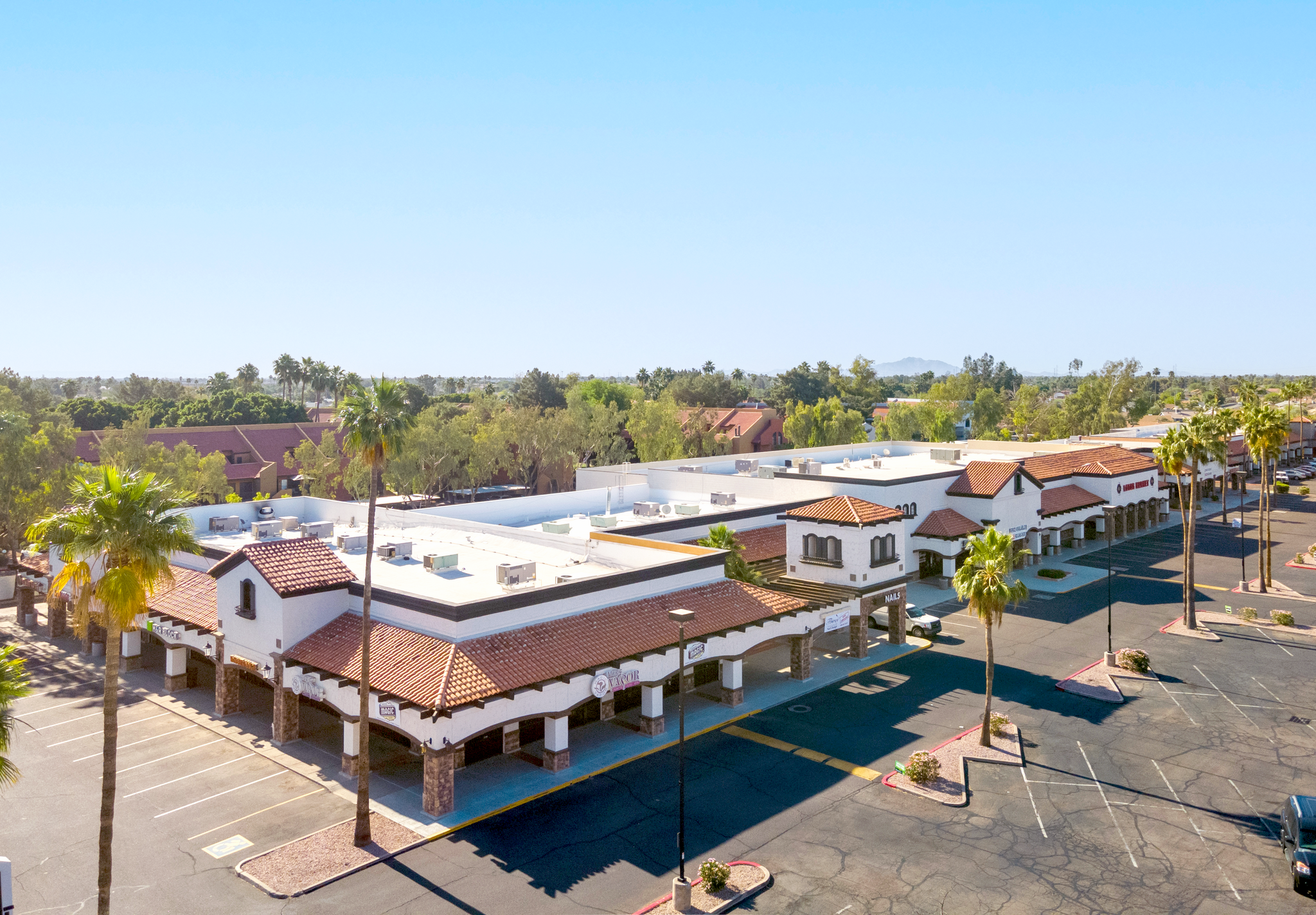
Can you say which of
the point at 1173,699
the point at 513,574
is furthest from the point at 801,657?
the point at 1173,699

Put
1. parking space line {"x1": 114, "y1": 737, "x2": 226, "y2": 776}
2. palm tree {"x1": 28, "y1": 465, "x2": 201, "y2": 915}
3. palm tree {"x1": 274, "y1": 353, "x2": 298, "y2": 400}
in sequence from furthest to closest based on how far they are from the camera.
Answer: palm tree {"x1": 274, "y1": 353, "x2": 298, "y2": 400} → parking space line {"x1": 114, "y1": 737, "x2": 226, "y2": 776} → palm tree {"x1": 28, "y1": 465, "x2": 201, "y2": 915}

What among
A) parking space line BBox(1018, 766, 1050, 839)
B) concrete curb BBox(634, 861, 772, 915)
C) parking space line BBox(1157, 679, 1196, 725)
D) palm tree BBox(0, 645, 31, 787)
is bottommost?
concrete curb BBox(634, 861, 772, 915)

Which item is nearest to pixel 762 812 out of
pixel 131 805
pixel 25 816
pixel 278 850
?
pixel 278 850

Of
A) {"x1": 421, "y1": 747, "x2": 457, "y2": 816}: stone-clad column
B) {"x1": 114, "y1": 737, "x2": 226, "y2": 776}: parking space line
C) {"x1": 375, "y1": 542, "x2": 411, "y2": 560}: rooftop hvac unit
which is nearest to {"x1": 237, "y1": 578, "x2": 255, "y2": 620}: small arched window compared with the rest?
{"x1": 114, "y1": 737, "x2": 226, "y2": 776}: parking space line

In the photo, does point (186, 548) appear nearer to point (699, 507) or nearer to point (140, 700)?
point (140, 700)

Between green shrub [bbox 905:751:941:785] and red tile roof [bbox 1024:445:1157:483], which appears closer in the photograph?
green shrub [bbox 905:751:941:785]

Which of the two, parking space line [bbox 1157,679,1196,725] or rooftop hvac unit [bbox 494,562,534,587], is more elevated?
rooftop hvac unit [bbox 494,562,534,587]

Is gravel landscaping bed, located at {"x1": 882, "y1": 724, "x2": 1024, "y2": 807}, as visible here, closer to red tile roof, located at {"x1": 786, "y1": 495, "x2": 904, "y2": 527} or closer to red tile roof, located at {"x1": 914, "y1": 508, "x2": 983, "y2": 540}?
red tile roof, located at {"x1": 786, "y1": 495, "x2": 904, "y2": 527}
